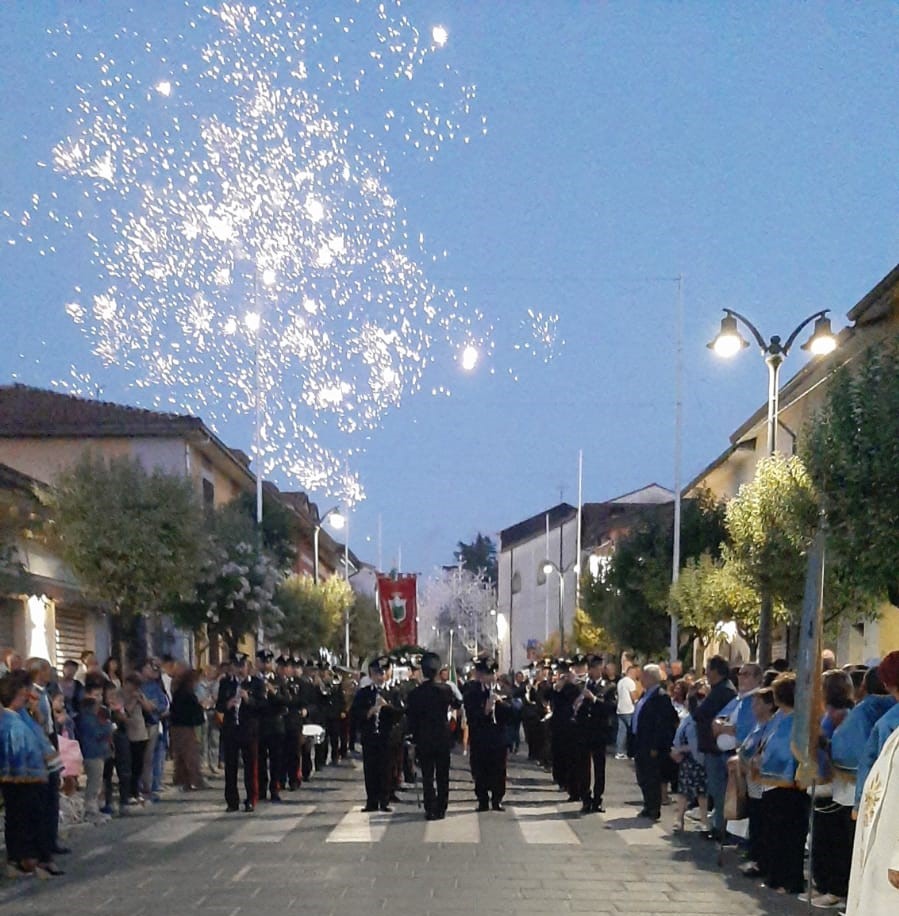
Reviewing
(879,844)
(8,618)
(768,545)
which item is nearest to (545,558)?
(8,618)

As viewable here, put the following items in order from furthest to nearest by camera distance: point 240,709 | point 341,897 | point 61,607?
1. point 61,607
2. point 240,709
3. point 341,897

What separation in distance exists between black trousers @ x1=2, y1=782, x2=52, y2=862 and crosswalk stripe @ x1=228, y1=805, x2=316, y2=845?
2.54 metres

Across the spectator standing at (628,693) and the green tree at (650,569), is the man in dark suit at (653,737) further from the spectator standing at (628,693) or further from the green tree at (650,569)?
the green tree at (650,569)

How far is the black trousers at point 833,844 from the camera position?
442 inches

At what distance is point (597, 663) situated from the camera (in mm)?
22188

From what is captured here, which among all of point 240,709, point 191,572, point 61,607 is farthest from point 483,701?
point 61,607

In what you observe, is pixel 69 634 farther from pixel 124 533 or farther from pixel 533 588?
pixel 533 588

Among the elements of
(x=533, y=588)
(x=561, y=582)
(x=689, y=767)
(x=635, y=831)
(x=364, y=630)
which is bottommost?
(x=635, y=831)

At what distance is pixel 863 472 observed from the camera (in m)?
16.7

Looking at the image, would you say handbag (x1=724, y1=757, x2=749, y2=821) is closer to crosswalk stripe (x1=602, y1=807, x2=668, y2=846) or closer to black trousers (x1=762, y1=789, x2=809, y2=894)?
black trousers (x1=762, y1=789, x2=809, y2=894)

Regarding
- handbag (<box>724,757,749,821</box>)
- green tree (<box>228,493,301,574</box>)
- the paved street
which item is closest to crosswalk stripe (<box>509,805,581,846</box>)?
the paved street

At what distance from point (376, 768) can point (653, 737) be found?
3.55 metres

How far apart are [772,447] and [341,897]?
43.1 ft

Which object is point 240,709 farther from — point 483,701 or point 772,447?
point 772,447
